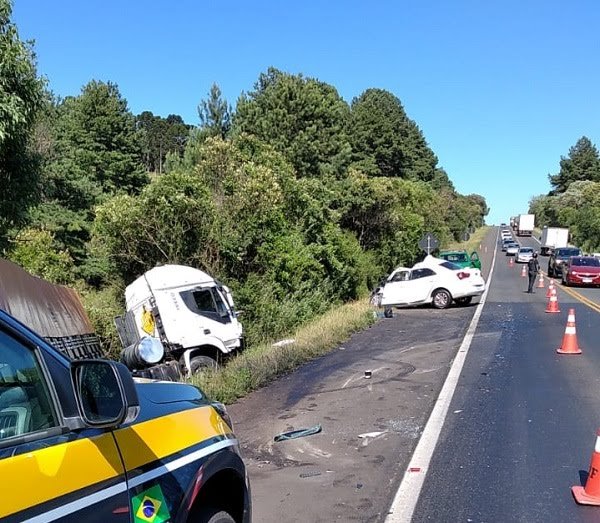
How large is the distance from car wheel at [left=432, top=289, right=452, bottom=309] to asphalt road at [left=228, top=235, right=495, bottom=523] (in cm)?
932

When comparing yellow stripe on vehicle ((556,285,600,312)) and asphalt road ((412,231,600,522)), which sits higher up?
asphalt road ((412,231,600,522))

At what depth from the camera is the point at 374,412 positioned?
786cm

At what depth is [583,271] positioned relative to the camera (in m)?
31.9

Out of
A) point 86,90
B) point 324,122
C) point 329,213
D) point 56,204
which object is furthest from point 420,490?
point 86,90

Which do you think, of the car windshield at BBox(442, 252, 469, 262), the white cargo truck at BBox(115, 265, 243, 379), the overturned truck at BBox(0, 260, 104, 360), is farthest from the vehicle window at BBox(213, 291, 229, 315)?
the car windshield at BBox(442, 252, 469, 262)

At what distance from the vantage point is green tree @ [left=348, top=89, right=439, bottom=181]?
68625mm

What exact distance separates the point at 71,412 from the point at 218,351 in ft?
38.4

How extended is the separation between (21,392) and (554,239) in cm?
6896

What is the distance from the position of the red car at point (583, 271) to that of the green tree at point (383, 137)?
3090 centimetres

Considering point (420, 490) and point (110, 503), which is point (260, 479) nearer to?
point (420, 490)

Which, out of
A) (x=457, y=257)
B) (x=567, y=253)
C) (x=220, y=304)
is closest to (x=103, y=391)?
(x=220, y=304)

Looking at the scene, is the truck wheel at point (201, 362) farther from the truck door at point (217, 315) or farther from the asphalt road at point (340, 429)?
the asphalt road at point (340, 429)

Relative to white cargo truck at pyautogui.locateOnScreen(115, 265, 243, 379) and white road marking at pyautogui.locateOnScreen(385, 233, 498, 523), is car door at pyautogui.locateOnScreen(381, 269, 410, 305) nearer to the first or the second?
white cargo truck at pyautogui.locateOnScreen(115, 265, 243, 379)

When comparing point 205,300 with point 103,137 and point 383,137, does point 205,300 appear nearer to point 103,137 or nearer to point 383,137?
point 103,137
